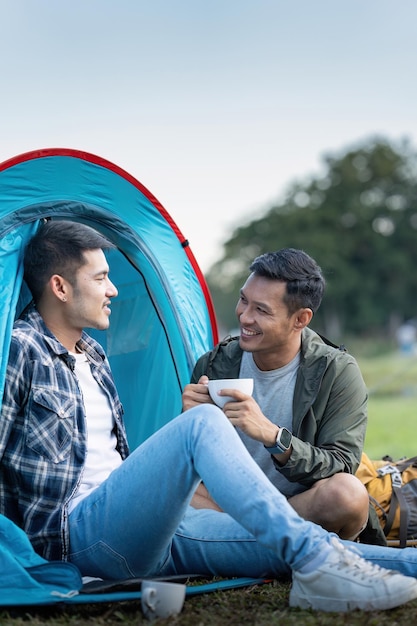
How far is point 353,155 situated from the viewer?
47969 millimetres

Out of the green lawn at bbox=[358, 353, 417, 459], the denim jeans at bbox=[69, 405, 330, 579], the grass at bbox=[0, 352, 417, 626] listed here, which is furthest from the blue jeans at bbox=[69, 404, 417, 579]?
the green lawn at bbox=[358, 353, 417, 459]

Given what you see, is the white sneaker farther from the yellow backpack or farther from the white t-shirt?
the yellow backpack

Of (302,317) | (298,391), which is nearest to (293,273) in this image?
(302,317)

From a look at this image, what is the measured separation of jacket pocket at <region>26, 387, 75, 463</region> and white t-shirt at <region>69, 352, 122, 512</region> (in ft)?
0.55

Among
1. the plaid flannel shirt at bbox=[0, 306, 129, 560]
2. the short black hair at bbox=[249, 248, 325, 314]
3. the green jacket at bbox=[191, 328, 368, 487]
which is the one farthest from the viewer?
the short black hair at bbox=[249, 248, 325, 314]

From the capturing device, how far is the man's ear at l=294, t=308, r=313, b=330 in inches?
137

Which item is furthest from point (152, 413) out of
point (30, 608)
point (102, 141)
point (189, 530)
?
point (102, 141)

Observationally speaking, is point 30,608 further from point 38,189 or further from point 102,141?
point 102,141

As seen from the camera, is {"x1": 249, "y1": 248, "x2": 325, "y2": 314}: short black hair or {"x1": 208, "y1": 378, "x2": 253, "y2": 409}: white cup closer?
{"x1": 208, "y1": 378, "x2": 253, "y2": 409}: white cup

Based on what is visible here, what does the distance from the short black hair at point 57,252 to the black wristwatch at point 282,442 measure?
100 centimetres

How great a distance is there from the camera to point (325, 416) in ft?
10.9

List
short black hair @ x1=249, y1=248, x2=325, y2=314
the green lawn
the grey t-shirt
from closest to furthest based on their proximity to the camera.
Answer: the grey t-shirt < short black hair @ x1=249, y1=248, x2=325, y2=314 < the green lawn

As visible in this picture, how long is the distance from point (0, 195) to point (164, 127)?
25363 millimetres

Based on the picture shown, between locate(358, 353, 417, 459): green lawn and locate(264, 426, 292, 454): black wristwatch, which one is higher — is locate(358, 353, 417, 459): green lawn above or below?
below
